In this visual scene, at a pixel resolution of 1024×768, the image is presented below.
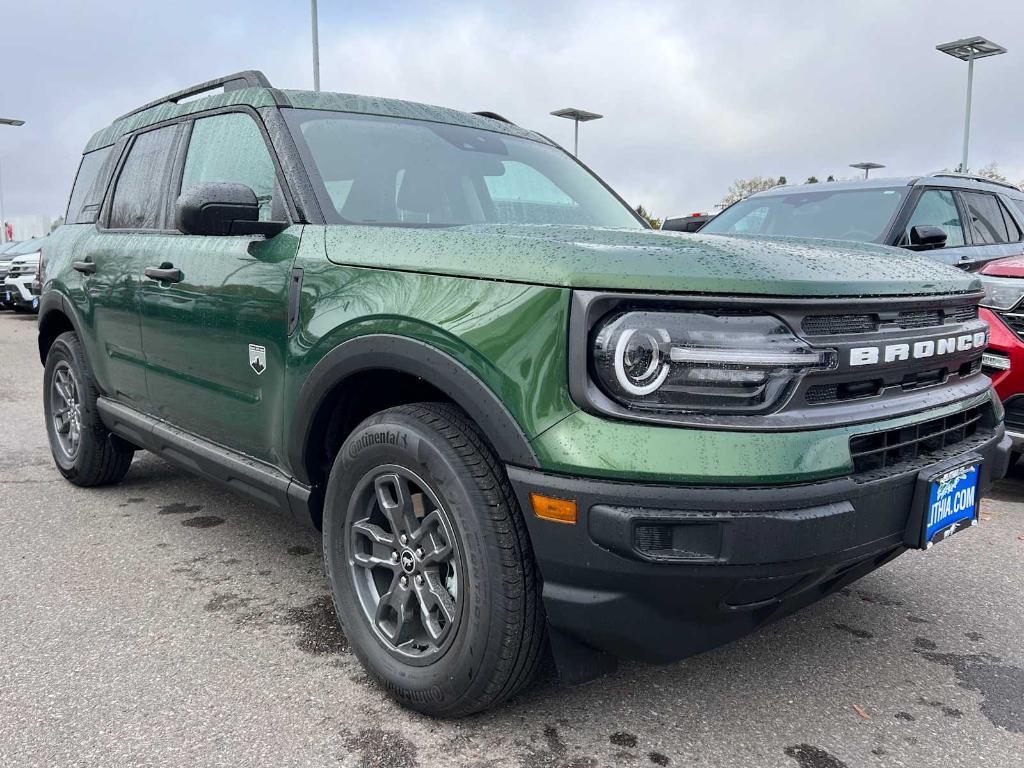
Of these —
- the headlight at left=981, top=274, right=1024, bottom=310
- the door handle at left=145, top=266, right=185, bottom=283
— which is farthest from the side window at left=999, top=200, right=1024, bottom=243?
the door handle at left=145, top=266, right=185, bottom=283

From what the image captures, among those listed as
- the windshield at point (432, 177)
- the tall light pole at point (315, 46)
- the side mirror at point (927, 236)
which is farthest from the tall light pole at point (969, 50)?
the windshield at point (432, 177)

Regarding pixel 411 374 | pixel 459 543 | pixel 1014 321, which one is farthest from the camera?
pixel 1014 321

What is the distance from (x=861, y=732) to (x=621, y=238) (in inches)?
57.0

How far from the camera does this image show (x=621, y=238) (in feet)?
6.87

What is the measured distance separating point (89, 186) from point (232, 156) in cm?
179

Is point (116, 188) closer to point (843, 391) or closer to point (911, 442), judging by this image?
point (843, 391)

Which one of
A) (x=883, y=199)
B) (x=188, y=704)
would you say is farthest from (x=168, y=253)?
(x=883, y=199)

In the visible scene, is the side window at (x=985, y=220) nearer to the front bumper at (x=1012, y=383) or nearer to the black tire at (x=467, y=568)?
the front bumper at (x=1012, y=383)

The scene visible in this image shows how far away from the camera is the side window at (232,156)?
2.91 m

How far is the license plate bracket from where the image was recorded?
2.05 meters

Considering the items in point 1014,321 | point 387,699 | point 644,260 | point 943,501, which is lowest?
point 387,699

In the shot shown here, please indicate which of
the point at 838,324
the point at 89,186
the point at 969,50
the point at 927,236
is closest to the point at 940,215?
the point at 927,236

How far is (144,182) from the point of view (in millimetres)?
3854

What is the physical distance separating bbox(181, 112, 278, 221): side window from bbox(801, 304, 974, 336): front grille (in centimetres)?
178
